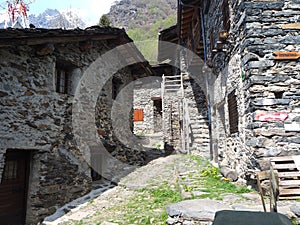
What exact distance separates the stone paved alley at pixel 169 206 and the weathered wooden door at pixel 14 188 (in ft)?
2.66

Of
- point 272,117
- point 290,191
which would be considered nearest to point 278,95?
point 272,117

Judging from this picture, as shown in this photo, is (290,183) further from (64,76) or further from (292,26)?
(64,76)

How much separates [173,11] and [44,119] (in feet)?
144

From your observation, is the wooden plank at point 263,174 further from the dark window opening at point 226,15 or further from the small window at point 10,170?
the small window at point 10,170

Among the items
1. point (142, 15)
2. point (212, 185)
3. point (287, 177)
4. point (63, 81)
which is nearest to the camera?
point (287, 177)

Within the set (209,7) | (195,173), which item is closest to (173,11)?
(209,7)

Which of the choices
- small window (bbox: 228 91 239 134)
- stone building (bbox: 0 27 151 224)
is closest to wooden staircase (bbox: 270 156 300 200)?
small window (bbox: 228 91 239 134)

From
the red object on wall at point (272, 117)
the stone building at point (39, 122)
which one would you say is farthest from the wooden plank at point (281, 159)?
the stone building at point (39, 122)

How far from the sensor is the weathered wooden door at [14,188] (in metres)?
5.14

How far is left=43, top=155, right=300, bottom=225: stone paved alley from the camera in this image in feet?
10.8

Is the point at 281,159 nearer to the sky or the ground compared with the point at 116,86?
nearer to the ground

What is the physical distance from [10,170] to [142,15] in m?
42.5

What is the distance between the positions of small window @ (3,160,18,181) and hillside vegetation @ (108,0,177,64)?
106ft

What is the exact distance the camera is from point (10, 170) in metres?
5.31
